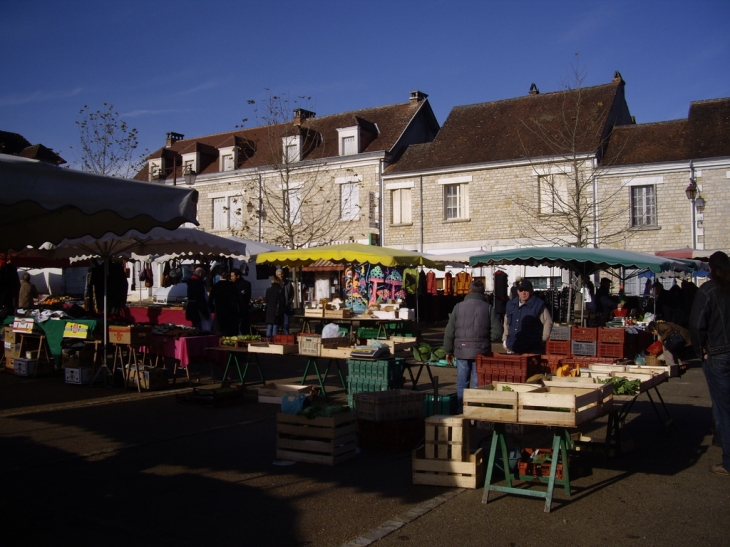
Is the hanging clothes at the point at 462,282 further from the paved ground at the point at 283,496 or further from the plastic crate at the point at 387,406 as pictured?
the plastic crate at the point at 387,406

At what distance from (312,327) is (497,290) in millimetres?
6802

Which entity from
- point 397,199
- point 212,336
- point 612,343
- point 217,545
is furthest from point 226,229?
point 217,545

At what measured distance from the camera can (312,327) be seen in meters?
17.9

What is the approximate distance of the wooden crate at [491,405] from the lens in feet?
17.8

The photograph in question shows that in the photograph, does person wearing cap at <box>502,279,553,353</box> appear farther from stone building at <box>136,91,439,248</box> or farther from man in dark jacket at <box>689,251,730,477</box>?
stone building at <box>136,91,439,248</box>

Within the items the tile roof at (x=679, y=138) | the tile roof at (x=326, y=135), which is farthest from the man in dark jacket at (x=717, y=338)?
the tile roof at (x=326, y=135)

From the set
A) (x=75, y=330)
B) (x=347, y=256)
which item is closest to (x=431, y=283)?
(x=347, y=256)

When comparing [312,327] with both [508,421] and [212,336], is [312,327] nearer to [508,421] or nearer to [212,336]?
[212,336]

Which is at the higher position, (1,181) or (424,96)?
(424,96)

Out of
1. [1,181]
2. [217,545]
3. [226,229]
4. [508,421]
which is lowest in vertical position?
[217,545]

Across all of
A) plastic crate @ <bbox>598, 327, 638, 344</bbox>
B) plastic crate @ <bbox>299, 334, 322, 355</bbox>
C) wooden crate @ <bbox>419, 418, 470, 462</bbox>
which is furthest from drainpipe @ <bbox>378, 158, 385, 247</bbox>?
wooden crate @ <bbox>419, 418, 470, 462</bbox>

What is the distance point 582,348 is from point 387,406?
458 cm

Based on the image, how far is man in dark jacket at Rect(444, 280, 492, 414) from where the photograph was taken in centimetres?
811

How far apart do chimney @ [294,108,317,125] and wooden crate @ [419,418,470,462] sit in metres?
30.1
